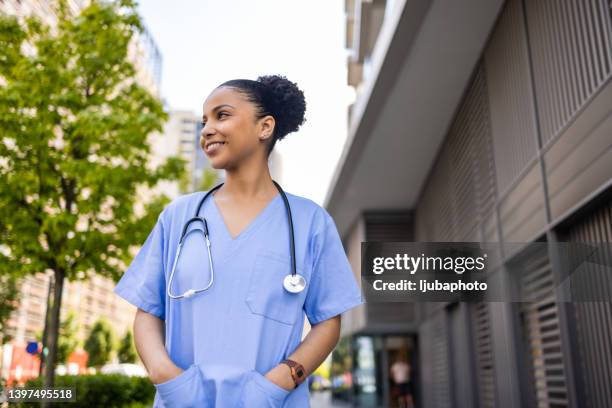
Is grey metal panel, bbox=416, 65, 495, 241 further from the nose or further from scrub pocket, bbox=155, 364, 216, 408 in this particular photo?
scrub pocket, bbox=155, 364, 216, 408

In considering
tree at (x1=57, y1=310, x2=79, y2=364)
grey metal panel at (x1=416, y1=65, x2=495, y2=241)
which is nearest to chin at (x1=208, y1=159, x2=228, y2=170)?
grey metal panel at (x1=416, y1=65, x2=495, y2=241)

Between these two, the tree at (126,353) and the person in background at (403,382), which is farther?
the tree at (126,353)

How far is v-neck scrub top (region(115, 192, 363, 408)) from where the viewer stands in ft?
3.98

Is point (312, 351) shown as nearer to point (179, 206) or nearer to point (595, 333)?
point (179, 206)

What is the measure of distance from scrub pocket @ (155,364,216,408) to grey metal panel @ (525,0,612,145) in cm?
408

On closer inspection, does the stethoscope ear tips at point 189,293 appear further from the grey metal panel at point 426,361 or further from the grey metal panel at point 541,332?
the grey metal panel at point 426,361

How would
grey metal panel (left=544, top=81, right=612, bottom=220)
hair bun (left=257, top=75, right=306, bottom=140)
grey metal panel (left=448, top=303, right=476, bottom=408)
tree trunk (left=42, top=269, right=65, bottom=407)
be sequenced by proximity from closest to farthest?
hair bun (left=257, top=75, right=306, bottom=140), grey metal panel (left=544, top=81, right=612, bottom=220), tree trunk (left=42, top=269, right=65, bottom=407), grey metal panel (left=448, top=303, right=476, bottom=408)

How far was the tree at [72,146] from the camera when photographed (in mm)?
7453

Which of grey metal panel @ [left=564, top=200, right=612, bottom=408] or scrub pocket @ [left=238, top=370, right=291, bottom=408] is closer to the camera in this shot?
scrub pocket @ [left=238, top=370, right=291, bottom=408]

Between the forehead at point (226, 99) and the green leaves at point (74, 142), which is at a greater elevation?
the green leaves at point (74, 142)

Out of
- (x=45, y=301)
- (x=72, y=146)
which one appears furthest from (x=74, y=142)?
(x=45, y=301)

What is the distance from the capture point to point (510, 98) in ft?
22.6

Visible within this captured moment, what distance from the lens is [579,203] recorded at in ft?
16.0

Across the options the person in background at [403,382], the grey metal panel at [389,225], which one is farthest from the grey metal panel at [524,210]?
the person in background at [403,382]
